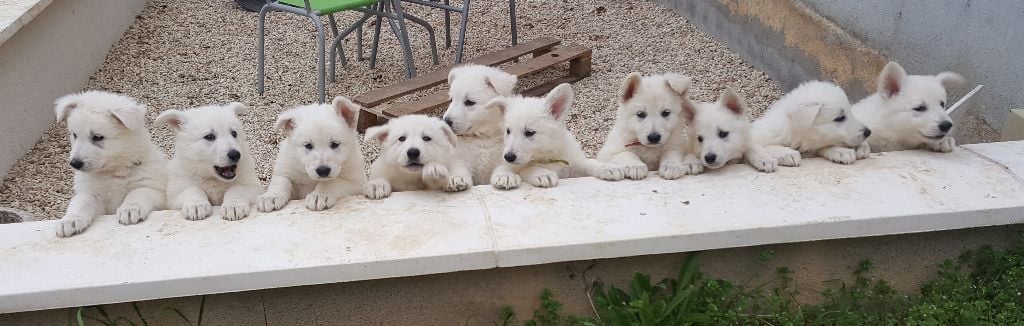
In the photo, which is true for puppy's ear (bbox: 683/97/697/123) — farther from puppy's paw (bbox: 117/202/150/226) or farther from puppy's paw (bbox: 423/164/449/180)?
puppy's paw (bbox: 117/202/150/226)

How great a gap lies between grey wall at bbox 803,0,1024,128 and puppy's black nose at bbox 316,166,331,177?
10.6ft

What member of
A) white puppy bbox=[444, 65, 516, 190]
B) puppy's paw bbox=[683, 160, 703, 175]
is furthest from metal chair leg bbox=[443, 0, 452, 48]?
puppy's paw bbox=[683, 160, 703, 175]

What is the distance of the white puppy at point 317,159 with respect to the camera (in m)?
3.12

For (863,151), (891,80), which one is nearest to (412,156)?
(863,151)

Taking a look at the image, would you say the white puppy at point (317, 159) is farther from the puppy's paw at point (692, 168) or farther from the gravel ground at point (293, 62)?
the gravel ground at point (293, 62)

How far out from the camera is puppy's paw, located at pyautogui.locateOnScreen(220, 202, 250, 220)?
299cm

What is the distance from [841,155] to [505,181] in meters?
1.44

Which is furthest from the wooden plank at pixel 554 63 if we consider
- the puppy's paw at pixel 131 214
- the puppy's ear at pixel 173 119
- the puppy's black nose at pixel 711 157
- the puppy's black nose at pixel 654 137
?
the puppy's paw at pixel 131 214

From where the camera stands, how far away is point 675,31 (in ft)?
23.2

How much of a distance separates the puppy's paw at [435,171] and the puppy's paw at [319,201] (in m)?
0.38

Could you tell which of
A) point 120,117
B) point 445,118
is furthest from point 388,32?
point 120,117

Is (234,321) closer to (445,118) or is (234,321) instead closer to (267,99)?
(445,118)

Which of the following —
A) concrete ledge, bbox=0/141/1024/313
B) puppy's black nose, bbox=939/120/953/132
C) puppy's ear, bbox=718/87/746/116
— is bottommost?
concrete ledge, bbox=0/141/1024/313

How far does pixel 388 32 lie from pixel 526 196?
4455 millimetres
